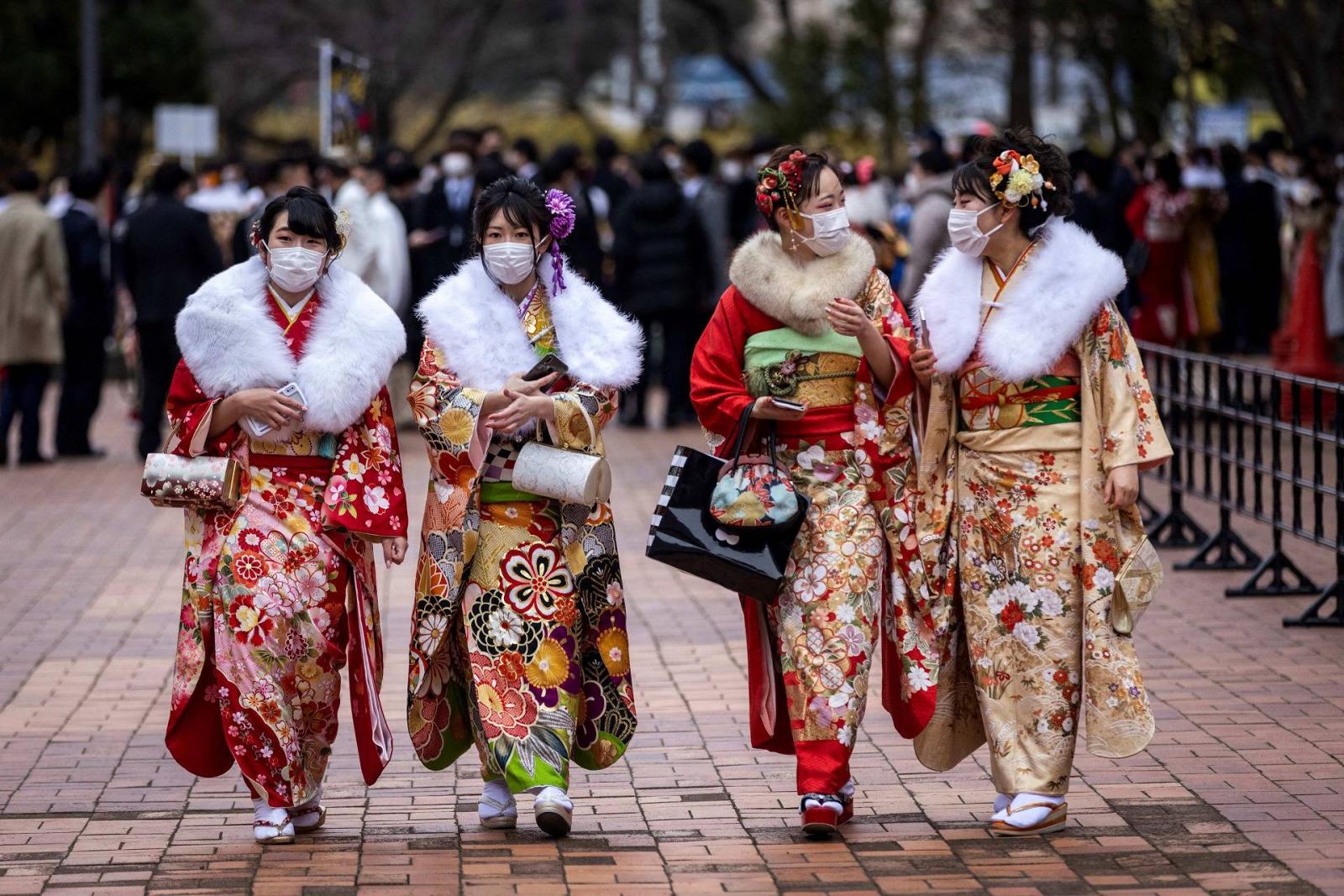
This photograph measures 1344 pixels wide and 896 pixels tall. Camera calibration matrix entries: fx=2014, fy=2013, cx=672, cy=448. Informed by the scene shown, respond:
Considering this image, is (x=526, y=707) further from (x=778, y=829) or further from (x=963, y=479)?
(x=963, y=479)

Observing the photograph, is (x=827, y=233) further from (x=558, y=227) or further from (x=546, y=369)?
(x=546, y=369)

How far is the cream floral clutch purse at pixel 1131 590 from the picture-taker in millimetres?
5281

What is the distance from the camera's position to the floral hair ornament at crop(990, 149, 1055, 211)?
211 inches

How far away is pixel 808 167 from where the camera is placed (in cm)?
548

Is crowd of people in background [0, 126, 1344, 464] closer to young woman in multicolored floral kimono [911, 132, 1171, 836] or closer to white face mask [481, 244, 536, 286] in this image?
young woman in multicolored floral kimono [911, 132, 1171, 836]

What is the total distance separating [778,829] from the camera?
5.45m

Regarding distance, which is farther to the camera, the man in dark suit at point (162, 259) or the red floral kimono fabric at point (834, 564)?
the man in dark suit at point (162, 259)

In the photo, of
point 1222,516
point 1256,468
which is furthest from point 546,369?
point 1222,516

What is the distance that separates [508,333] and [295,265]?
0.60 metres

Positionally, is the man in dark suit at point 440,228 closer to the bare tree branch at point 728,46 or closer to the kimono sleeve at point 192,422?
the kimono sleeve at point 192,422

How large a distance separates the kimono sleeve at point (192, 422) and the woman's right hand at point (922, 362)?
184 cm

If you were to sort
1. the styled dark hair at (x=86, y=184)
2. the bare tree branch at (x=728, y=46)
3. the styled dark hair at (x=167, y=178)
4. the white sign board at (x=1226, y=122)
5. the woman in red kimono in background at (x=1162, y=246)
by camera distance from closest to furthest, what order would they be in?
the styled dark hair at (x=167, y=178) → the styled dark hair at (x=86, y=184) → the woman in red kimono in background at (x=1162, y=246) → the bare tree branch at (x=728, y=46) → the white sign board at (x=1226, y=122)

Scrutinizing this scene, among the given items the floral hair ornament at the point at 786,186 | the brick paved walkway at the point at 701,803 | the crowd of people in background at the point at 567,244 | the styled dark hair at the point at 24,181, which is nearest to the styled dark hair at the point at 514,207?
the floral hair ornament at the point at 786,186

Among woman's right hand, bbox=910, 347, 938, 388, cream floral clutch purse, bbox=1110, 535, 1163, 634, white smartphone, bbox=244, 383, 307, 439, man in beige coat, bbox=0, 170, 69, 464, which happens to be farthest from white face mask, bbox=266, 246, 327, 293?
man in beige coat, bbox=0, 170, 69, 464
